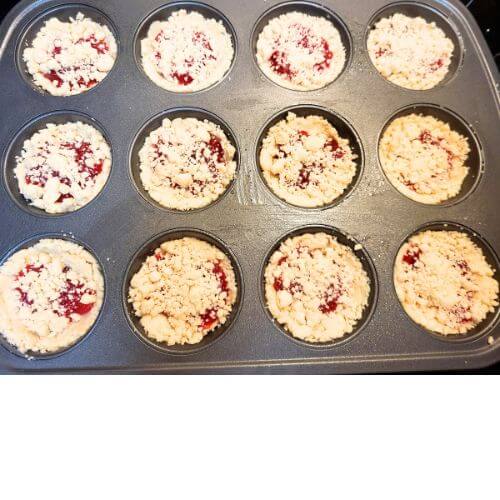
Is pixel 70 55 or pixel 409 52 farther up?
pixel 409 52

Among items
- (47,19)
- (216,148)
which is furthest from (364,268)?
(47,19)

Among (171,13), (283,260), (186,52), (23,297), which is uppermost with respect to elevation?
(171,13)

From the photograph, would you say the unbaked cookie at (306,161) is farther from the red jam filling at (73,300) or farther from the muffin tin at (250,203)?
the red jam filling at (73,300)

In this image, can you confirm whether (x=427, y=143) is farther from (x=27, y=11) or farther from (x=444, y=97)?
(x=27, y=11)

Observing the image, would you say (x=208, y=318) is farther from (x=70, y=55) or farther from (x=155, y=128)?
(x=70, y=55)

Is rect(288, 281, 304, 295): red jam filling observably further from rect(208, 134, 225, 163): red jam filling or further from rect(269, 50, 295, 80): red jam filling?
rect(269, 50, 295, 80): red jam filling

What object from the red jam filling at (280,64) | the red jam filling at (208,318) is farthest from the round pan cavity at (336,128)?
the red jam filling at (208,318)
